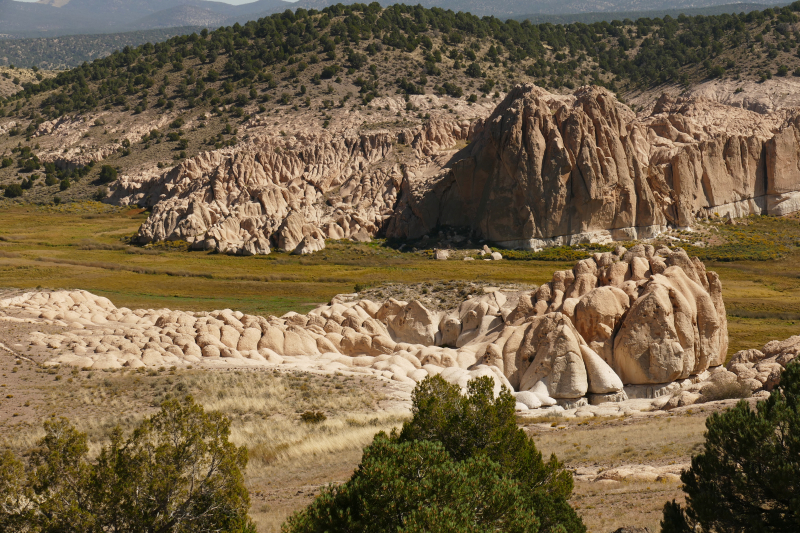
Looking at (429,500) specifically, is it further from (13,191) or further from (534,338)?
(13,191)

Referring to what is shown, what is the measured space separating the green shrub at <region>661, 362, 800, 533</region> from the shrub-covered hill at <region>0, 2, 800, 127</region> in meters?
139

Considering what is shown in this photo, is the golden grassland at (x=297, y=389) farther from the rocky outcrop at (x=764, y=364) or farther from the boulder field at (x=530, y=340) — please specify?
the rocky outcrop at (x=764, y=364)

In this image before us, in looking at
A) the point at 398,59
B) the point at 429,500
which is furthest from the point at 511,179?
the point at 398,59

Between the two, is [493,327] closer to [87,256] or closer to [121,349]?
[121,349]

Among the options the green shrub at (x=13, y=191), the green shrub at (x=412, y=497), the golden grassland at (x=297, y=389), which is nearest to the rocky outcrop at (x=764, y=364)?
the golden grassland at (x=297, y=389)

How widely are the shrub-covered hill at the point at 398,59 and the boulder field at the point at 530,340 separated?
108 m

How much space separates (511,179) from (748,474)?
80778 mm

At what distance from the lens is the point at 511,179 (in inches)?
3588

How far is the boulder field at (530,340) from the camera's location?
3428 cm

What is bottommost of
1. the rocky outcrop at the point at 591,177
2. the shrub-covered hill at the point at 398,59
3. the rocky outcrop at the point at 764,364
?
the rocky outcrop at the point at 764,364

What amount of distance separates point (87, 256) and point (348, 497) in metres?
90.1

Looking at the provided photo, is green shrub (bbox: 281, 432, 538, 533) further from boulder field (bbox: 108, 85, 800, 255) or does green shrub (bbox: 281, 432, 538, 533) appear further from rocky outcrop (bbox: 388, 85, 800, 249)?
rocky outcrop (bbox: 388, 85, 800, 249)

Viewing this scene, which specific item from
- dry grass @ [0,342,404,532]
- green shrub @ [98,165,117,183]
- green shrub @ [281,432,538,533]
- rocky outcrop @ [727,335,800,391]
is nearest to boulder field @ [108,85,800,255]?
green shrub @ [98,165,117,183]

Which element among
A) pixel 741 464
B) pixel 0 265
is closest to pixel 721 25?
pixel 0 265
